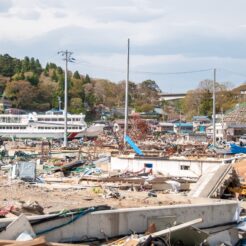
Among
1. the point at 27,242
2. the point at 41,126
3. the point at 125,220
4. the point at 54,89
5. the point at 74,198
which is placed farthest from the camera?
the point at 54,89

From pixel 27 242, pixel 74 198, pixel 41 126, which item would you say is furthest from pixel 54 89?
pixel 27 242

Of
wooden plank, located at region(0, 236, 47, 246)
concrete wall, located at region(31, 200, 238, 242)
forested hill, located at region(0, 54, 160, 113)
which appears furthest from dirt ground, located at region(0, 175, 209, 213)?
forested hill, located at region(0, 54, 160, 113)

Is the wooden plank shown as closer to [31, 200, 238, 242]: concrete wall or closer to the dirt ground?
[31, 200, 238, 242]: concrete wall

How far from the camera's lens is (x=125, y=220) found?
1089 centimetres

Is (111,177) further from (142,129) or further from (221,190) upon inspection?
(142,129)

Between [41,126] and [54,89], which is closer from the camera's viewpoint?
[41,126]

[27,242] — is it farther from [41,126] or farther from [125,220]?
[41,126]

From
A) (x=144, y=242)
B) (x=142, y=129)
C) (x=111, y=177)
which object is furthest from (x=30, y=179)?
(x=142, y=129)

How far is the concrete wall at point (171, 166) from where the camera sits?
23.5m

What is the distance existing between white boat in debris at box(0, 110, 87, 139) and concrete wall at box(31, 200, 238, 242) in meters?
70.4

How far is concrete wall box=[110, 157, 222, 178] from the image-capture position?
23.5 m

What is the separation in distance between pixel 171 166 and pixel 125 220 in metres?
13.6

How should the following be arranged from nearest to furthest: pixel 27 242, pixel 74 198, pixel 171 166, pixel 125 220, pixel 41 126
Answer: pixel 27 242, pixel 125 220, pixel 74 198, pixel 171 166, pixel 41 126

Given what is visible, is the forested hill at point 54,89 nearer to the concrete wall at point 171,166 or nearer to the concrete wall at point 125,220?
the concrete wall at point 171,166
